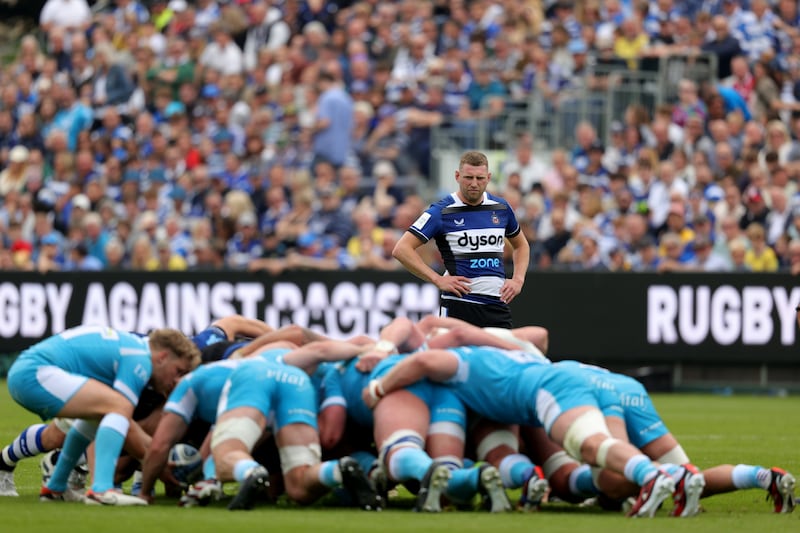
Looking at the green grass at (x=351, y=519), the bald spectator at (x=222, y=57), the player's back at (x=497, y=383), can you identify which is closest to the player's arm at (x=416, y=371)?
the player's back at (x=497, y=383)

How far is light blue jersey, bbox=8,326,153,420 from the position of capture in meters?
11.0

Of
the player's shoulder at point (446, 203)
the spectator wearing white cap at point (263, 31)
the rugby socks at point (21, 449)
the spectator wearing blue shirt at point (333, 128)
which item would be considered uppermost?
the spectator wearing white cap at point (263, 31)

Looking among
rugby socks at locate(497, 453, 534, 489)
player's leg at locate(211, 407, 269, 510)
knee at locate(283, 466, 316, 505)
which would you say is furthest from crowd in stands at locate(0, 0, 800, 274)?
player's leg at locate(211, 407, 269, 510)

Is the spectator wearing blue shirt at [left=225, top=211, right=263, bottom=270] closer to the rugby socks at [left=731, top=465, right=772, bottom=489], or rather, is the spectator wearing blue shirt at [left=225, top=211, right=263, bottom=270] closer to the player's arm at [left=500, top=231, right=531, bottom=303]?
the player's arm at [left=500, top=231, right=531, bottom=303]

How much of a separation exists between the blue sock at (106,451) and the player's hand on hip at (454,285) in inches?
158

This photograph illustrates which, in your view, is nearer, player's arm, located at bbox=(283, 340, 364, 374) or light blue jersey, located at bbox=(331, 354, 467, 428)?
light blue jersey, located at bbox=(331, 354, 467, 428)

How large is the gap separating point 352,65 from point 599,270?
6.53 meters

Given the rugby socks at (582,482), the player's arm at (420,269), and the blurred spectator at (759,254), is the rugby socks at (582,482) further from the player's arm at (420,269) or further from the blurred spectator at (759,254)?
the blurred spectator at (759,254)

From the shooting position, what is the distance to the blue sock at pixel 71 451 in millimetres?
11133

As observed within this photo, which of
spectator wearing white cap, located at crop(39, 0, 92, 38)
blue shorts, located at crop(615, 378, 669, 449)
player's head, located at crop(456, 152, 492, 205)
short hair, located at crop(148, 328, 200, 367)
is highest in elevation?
spectator wearing white cap, located at crop(39, 0, 92, 38)

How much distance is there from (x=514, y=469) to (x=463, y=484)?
553mm

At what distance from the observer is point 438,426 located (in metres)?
10.9

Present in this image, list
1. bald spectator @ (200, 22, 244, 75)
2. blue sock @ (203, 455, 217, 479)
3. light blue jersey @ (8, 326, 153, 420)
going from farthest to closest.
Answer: bald spectator @ (200, 22, 244, 75), light blue jersey @ (8, 326, 153, 420), blue sock @ (203, 455, 217, 479)

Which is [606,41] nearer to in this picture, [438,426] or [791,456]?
[791,456]
